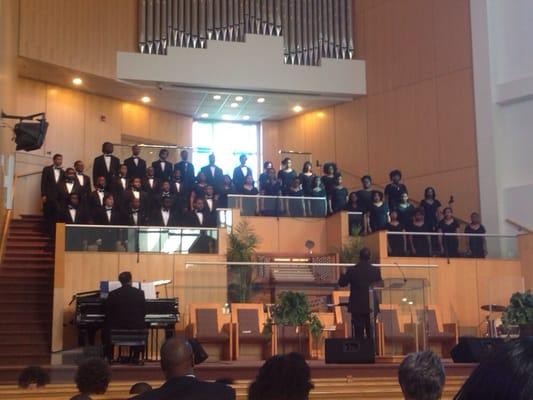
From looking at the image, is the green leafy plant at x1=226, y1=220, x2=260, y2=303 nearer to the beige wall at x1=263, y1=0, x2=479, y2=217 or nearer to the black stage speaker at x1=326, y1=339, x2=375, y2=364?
the black stage speaker at x1=326, y1=339, x2=375, y2=364

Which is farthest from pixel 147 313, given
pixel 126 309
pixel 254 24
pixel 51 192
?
pixel 254 24

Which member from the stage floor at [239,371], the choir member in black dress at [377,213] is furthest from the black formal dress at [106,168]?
the stage floor at [239,371]

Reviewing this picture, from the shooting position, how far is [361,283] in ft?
33.9

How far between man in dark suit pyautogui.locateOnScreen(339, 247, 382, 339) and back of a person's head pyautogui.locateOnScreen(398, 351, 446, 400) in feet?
26.4

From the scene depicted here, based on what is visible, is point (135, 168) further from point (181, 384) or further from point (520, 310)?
point (181, 384)

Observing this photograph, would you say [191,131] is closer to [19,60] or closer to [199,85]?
[199,85]

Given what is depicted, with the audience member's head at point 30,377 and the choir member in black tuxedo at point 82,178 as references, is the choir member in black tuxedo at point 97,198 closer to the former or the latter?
the choir member in black tuxedo at point 82,178

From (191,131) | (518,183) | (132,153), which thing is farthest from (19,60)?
(518,183)

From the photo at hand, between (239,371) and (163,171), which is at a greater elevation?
(163,171)

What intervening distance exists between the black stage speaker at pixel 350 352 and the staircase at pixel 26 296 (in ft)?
12.0

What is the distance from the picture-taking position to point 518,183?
55.0 ft

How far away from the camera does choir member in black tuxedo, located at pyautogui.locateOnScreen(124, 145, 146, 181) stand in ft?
52.8

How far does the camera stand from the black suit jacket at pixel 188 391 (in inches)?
121

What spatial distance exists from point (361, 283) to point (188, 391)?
24.3ft
